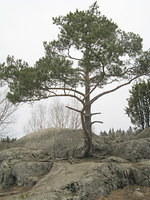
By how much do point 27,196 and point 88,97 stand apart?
5.18 metres

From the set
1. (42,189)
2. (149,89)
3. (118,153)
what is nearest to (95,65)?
(118,153)

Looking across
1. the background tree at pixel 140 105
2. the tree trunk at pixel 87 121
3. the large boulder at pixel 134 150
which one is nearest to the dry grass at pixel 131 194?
the large boulder at pixel 134 150

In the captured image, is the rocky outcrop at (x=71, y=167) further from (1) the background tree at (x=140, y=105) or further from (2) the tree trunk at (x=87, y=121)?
(1) the background tree at (x=140, y=105)

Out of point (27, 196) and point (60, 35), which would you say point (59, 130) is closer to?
point (60, 35)

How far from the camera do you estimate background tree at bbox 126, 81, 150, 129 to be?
18906 mm

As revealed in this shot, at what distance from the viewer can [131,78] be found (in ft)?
35.4

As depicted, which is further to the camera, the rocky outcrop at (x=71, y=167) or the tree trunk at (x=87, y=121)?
the tree trunk at (x=87, y=121)

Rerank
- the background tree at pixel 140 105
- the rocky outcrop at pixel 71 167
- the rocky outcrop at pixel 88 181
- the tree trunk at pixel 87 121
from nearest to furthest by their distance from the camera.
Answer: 1. the rocky outcrop at pixel 88 181
2. the rocky outcrop at pixel 71 167
3. the tree trunk at pixel 87 121
4. the background tree at pixel 140 105

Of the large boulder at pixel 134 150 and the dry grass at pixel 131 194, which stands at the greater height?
the large boulder at pixel 134 150

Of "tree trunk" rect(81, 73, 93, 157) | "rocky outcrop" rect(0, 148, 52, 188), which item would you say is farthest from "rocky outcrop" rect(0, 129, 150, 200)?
"tree trunk" rect(81, 73, 93, 157)

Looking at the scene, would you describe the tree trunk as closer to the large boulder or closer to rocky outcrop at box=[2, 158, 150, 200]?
the large boulder

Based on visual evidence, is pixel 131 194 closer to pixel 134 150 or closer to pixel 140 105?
pixel 134 150

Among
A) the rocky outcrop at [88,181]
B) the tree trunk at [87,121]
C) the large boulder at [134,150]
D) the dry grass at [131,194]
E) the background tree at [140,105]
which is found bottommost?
the dry grass at [131,194]

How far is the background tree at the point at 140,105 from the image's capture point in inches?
744
